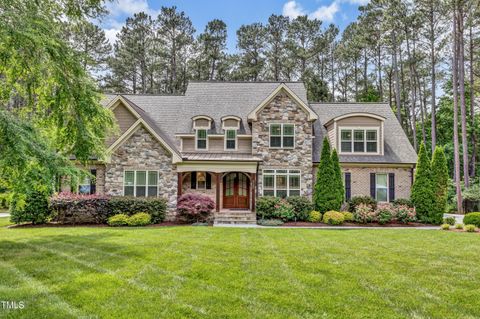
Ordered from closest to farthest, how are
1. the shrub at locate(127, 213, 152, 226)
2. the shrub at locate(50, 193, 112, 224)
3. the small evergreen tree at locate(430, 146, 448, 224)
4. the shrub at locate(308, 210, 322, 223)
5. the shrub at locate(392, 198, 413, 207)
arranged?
the shrub at locate(127, 213, 152, 226)
the shrub at locate(50, 193, 112, 224)
the shrub at locate(308, 210, 322, 223)
the small evergreen tree at locate(430, 146, 448, 224)
the shrub at locate(392, 198, 413, 207)

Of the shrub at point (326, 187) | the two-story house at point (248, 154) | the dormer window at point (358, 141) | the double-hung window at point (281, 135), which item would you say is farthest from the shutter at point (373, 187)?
the double-hung window at point (281, 135)

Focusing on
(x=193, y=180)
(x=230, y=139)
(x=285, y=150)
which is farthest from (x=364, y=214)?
(x=193, y=180)

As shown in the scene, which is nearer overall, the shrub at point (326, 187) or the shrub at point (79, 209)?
the shrub at point (79, 209)

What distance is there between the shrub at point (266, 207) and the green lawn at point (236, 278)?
18.9 ft

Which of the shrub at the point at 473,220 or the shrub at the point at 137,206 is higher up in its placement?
the shrub at the point at 137,206

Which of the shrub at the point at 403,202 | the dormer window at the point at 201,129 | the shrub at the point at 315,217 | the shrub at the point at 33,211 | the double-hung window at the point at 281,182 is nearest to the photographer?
the shrub at the point at 33,211

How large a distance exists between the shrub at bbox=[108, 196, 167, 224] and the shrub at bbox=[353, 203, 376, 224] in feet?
33.6

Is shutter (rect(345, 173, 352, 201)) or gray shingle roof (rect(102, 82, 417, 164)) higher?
gray shingle roof (rect(102, 82, 417, 164))

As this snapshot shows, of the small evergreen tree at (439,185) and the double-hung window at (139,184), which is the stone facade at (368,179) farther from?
the double-hung window at (139,184)

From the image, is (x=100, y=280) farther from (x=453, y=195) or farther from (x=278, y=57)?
(x=278, y=57)

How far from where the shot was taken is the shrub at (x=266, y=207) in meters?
16.2

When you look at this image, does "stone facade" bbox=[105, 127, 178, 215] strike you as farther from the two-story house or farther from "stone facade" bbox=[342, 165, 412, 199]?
"stone facade" bbox=[342, 165, 412, 199]

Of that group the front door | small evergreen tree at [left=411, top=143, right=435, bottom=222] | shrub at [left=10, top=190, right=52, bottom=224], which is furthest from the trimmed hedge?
small evergreen tree at [left=411, top=143, right=435, bottom=222]

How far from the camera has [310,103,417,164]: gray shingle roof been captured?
58.9 ft
